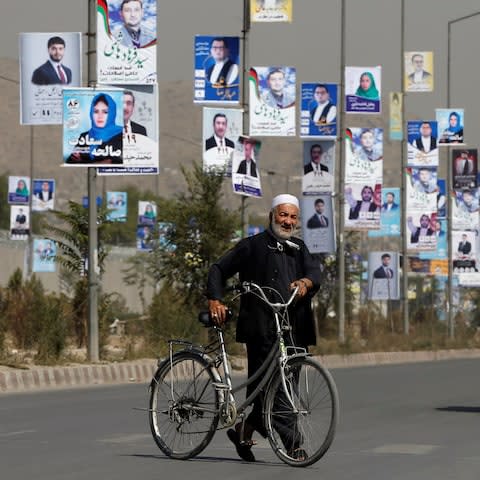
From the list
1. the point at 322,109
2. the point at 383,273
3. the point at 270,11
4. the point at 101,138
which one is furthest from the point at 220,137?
the point at 383,273

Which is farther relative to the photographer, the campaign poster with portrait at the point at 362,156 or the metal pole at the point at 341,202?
the campaign poster with portrait at the point at 362,156

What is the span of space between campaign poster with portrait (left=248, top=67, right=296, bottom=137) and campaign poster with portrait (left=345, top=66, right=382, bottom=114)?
5373 millimetres

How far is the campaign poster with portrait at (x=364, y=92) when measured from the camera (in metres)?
40.7

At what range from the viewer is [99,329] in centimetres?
2788

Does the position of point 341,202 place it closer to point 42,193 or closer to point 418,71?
point 418,71

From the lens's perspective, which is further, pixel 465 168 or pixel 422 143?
pixel 465 168

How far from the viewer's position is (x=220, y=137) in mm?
33375

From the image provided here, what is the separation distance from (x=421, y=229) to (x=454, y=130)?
298 cm

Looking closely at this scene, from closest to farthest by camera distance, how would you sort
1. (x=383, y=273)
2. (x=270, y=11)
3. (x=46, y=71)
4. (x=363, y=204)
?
1. (x=46, y=71)
2. (x=270, y=11)
3. (x=363, y=204)
4. (x=383, y=273)

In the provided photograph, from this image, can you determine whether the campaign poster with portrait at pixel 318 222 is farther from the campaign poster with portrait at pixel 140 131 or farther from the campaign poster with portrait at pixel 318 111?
the campaign poster with portrait at pixel 140 131

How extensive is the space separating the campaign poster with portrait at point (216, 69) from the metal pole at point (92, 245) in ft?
22.3

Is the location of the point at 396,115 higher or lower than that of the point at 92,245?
higher

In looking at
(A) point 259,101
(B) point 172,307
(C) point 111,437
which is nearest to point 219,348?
(C) point 111,437

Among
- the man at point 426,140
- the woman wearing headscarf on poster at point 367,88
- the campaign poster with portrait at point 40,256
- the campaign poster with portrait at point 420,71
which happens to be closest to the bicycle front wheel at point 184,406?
the woman wearing headscarf on poster at point 367,88
